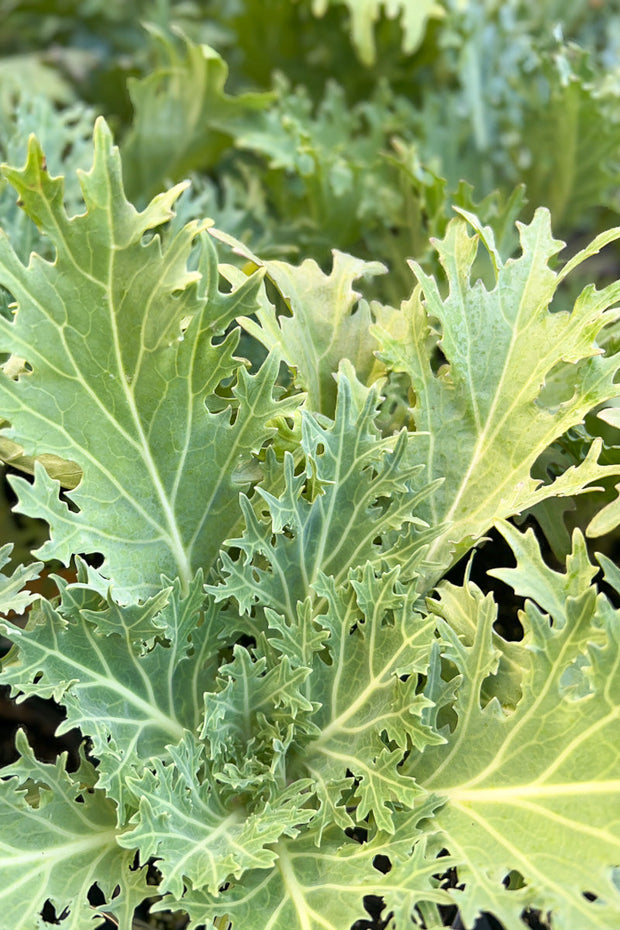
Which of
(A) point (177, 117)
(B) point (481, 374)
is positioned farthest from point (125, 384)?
(A) point (177, 117)

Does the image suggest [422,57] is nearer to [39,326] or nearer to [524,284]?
[524,284]

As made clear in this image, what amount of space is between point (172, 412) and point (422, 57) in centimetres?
93

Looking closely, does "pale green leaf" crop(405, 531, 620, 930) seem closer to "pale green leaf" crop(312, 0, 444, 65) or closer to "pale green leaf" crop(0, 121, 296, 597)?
"pale green leaf" crop(0, 121, 296, 597)

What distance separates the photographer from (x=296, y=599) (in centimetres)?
63

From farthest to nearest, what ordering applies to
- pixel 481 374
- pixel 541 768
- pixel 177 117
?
1. pixel 177 117
2. pixel 481 374
3. pixel 541 768

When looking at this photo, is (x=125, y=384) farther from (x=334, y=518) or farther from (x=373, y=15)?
(x=373, y=15)

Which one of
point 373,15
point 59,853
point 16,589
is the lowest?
point 59,853

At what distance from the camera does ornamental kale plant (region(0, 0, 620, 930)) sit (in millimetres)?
539

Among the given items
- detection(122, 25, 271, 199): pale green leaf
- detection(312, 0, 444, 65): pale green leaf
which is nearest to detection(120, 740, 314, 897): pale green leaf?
detection(122, 25, 271, 199): pale green leaf

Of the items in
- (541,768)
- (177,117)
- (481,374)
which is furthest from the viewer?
(177,117)

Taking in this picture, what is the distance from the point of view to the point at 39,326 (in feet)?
1.91

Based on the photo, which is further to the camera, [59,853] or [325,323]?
[325,323]

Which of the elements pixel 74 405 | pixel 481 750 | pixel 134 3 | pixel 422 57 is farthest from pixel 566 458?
pixel 134 3

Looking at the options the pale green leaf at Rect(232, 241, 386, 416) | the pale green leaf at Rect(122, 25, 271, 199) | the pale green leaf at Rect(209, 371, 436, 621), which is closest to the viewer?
the pale green leaf at Rect(209, 371, 436, 621)
